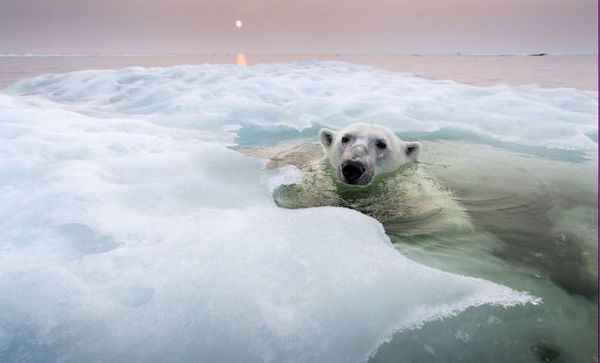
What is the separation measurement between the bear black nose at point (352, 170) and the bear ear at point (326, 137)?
1.29 metres

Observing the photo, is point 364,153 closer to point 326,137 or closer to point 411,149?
point 326,137

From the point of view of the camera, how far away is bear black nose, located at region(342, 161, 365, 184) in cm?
472

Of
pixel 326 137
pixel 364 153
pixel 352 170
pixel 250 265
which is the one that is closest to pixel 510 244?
pixel 352 170

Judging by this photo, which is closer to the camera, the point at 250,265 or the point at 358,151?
the point at 250,265

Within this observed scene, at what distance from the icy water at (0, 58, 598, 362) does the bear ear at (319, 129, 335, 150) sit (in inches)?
46.0

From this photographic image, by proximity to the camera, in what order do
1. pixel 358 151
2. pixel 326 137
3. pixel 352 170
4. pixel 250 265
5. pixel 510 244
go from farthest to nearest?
1. pixel 326 137
2. pixel 358 151
3. pixel 352 170
4. pixel 510 244
5. pixel 250 265

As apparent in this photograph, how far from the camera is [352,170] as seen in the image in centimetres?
473

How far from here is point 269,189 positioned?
4312 millimetres

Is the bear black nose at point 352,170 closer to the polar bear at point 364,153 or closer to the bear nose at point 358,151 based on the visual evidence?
the polar bear at point 364,153

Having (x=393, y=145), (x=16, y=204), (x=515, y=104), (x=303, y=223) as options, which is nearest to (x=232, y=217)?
(x=303, y=223)

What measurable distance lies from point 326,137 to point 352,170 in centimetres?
141

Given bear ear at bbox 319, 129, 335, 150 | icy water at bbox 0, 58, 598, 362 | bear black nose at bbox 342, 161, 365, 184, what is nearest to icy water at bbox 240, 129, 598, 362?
icy water at bbox 0, 58, 598, 362

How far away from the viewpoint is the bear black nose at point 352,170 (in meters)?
4.72

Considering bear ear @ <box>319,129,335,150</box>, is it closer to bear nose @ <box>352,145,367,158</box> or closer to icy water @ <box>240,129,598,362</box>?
icy water @ <box>240,129,598,362</box>
